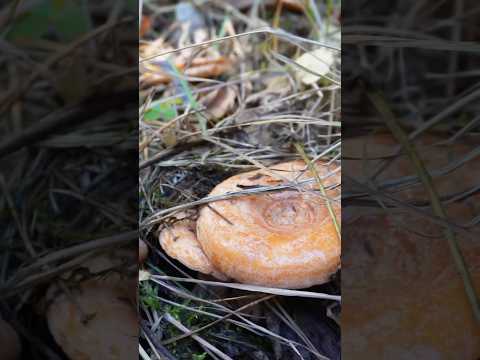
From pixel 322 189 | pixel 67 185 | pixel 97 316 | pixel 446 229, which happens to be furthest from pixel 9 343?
pixel 446 229

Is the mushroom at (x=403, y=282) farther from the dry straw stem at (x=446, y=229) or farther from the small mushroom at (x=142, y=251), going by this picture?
the small mushroom at (x=142, y=251)

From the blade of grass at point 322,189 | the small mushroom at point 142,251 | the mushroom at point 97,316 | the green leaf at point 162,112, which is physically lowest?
the mushroom at point 97,316

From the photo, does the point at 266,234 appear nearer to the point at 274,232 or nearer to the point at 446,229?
the point at 274,232

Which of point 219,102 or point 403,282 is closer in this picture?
point 403,282

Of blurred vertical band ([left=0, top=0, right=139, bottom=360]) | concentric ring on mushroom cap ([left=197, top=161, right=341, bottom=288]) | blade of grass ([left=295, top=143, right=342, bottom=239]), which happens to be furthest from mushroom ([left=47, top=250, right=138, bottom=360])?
blade of grass ([left=295, top=143, right=342, bottom=239])

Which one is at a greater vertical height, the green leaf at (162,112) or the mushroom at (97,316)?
the green leaf at (162,112)

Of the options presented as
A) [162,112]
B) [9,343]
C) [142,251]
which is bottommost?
[9,343]

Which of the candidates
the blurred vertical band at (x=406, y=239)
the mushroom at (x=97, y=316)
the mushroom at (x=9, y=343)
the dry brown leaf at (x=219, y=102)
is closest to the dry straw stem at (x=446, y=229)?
the blurred vertical band at (x=406, y=239)
